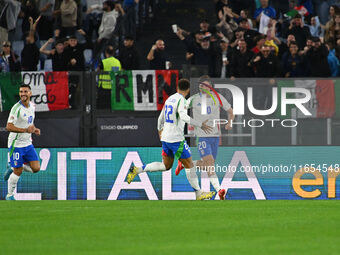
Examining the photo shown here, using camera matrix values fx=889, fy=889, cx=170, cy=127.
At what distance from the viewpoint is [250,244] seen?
9.57m

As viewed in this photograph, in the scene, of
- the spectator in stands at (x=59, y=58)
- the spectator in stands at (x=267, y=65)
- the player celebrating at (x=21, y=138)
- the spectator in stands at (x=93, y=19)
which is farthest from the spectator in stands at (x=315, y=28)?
the player celebrating at (x=21, y=138)

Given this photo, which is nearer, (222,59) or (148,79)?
(148,79)

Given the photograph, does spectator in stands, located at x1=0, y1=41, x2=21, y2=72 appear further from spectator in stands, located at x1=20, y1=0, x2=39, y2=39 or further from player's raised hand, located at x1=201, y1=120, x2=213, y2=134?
player's raised hand, located at x1=201, y1=120, x2=213, y2=134

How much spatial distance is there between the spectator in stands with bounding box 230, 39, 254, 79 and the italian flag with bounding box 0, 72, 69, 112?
3701 mm

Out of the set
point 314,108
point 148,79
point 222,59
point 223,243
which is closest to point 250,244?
point 223,243

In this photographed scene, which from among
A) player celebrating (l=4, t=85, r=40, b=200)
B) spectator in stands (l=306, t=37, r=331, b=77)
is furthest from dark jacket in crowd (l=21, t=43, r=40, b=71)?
spectator in stands (l=306, t=37, r=331, b=77)

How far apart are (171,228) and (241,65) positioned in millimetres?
9246

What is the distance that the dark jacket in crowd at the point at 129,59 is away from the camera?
20844 mm

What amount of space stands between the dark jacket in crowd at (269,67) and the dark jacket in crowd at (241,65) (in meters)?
0.27

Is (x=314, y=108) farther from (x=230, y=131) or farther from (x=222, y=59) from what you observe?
(x=222, y=59)

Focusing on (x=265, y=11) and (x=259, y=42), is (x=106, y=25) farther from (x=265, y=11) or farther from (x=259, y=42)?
(x=259, y=42)

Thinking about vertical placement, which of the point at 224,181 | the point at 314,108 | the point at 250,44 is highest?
the point at 250,44

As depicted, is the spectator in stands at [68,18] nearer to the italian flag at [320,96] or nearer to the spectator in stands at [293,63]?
the spectator in stands at [293,63]

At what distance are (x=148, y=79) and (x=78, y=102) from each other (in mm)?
1534
